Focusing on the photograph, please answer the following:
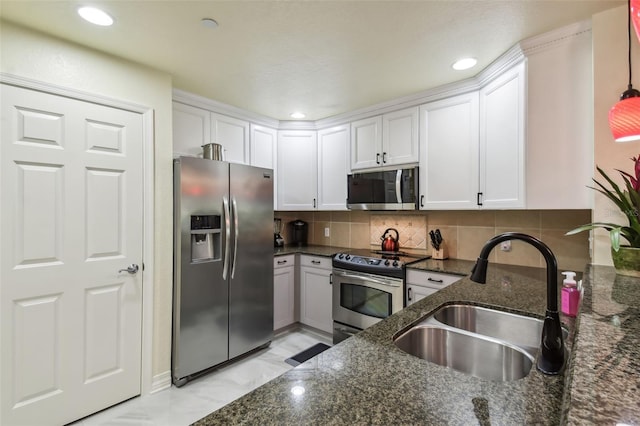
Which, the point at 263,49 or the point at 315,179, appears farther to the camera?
the point at 315,179

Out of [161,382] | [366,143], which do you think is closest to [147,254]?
[161,382]

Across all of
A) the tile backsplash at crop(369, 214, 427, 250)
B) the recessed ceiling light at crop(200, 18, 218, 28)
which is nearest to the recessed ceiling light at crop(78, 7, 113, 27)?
the recessed ceiling light at crop(200, 18, 218, 28)

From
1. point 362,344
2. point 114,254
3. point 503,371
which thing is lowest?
point 503,371

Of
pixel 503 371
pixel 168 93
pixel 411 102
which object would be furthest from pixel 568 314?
pixel 168 93

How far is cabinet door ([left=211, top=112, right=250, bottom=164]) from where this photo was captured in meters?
2.94

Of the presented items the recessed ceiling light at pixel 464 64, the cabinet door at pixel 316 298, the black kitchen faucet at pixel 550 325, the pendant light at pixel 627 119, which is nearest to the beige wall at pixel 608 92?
the pendant light at pixel 627 119

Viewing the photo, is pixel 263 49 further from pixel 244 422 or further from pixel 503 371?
pixel 503 371

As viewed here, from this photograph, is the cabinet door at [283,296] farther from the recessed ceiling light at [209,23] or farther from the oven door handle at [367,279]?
the recessed ceiling light at [209,23]

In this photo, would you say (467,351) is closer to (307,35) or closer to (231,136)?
(307,35)

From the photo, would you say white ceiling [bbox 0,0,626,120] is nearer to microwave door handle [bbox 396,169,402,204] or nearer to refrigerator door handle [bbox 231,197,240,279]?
microwave door handle [bbox 396,169,402,204]

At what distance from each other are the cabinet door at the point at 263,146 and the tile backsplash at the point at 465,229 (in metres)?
0.77

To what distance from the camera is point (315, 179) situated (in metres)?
3.56

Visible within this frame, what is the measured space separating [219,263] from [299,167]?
1.56 meters

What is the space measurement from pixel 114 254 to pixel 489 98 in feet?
9.75
